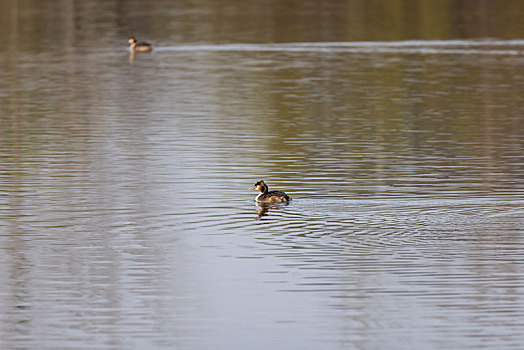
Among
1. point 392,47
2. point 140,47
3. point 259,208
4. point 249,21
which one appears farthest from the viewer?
point 249,21

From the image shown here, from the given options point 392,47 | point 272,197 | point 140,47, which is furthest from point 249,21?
point 272,197

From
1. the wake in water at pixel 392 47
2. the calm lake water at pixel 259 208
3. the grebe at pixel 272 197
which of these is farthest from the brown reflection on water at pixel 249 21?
the grebe at pixel 272 197

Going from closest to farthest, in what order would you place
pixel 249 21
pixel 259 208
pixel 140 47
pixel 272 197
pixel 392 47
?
pixel 272 197
pixel 259 208
pixel 140 47
pixel 392 47
pixel 249 21

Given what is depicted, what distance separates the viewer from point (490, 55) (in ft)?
170

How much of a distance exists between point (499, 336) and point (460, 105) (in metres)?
23.3

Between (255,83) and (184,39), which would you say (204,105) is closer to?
(255,83)

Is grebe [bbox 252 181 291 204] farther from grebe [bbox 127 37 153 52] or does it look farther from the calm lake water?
grebe [bbox 127 37 153 52]

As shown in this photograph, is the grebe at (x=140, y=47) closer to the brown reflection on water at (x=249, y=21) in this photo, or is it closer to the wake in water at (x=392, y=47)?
the wake in water at (x=392, y=47)

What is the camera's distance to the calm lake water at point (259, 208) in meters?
13.5

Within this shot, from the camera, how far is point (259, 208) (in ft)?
65.5

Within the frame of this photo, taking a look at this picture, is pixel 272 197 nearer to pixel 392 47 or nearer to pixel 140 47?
pixel 140 47

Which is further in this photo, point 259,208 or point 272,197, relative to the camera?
point 259,208

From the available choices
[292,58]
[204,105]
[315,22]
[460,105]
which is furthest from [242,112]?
[315,22]

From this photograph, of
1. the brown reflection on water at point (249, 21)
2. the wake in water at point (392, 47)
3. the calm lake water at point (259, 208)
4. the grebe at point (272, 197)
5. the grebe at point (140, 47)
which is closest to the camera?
the calm lake water at point (259, 208)
